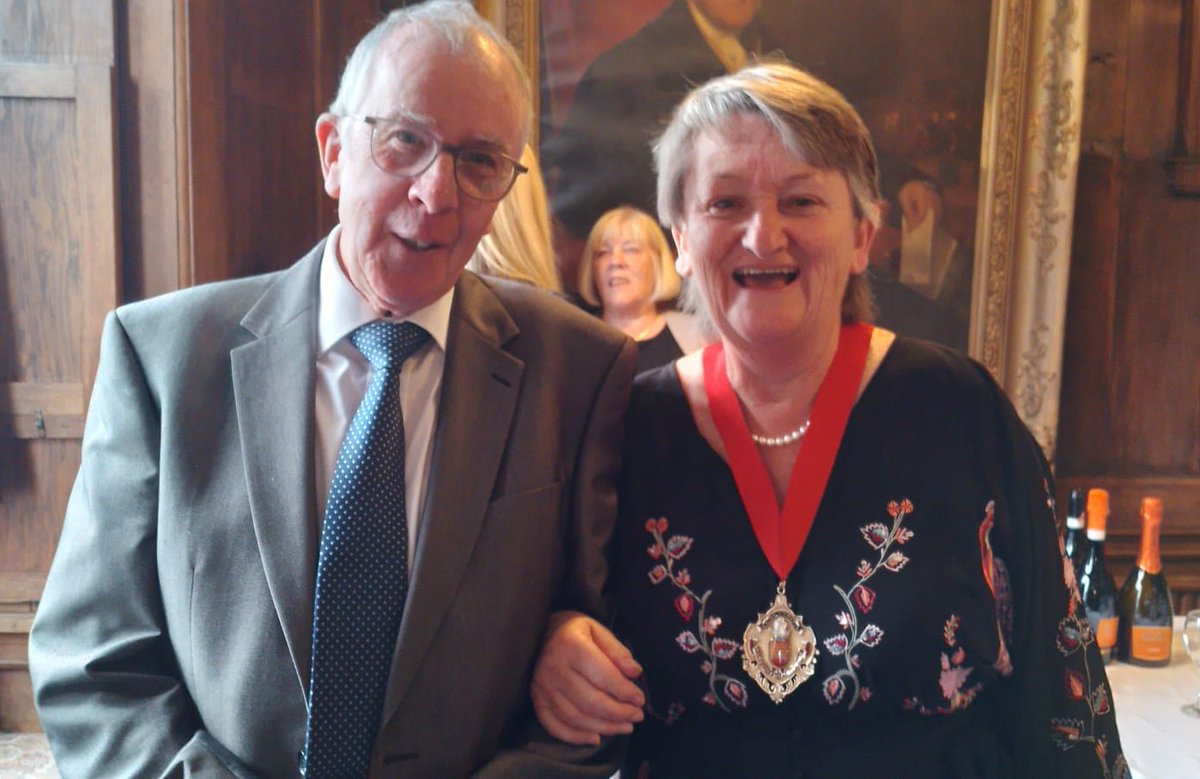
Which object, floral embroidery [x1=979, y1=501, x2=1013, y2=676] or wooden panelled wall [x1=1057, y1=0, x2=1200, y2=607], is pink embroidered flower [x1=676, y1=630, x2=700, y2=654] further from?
wooden panelled wall [x1=1057, y1=0, x2=1200, y2=607]

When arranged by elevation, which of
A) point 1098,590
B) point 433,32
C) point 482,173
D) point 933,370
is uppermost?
point 433,32

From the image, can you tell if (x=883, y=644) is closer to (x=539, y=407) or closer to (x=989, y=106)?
(x=539, y=407)

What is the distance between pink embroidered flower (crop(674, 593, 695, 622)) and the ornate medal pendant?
83 mm

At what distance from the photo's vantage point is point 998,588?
1.45m

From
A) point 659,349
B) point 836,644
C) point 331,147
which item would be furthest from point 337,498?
point 659,349

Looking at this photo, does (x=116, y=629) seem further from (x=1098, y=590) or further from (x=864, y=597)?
(x=1098, y=590)

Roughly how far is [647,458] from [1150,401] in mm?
2783

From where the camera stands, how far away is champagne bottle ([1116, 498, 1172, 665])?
217cm

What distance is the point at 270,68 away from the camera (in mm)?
3061

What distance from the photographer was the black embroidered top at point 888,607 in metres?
1.34

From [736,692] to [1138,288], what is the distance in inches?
113

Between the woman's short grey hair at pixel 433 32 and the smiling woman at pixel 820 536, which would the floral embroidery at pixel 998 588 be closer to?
the smiling woman at pixel 820 536

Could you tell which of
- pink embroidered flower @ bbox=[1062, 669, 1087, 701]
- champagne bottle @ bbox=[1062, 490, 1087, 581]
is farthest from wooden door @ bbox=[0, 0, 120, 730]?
champagne bottle @ bbox=[1062, 490, 1087, 581]

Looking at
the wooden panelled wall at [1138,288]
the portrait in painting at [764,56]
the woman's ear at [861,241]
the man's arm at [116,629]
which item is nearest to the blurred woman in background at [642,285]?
the portrait in painting at [764,56]
